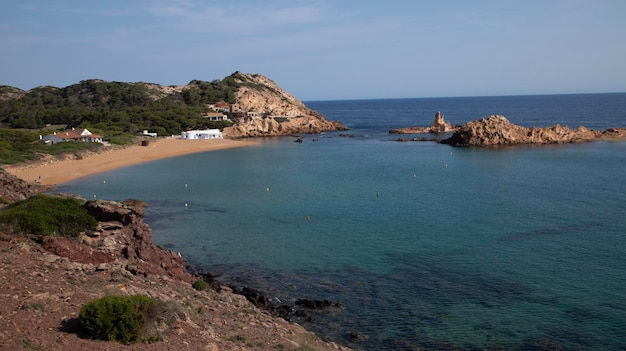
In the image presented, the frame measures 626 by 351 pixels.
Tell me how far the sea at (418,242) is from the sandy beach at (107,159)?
4169 mm

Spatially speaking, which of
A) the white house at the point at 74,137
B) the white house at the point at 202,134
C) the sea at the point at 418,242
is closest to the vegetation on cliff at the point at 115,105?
the white house at the point at 202,134

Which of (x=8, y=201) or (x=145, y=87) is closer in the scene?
(x=8, y=201)

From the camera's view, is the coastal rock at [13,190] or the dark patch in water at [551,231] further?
the coastal rock at [13,190]

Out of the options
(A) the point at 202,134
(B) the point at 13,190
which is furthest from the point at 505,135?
(B) the point at 13,190

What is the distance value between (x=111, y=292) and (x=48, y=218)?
8575 mm

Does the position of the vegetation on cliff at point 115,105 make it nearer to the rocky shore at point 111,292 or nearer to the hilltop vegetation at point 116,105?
the hilltop vegetation at point 116,105

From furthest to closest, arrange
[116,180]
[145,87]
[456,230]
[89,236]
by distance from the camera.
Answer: [145,87]
[116,180]
[456,230]
[89,236]

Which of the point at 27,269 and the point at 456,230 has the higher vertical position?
the point at 27,269

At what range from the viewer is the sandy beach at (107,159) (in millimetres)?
54281

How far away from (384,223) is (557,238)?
993 centimetres

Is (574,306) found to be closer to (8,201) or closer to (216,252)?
(216,252)

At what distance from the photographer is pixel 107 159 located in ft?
222

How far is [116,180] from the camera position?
52.5 metres

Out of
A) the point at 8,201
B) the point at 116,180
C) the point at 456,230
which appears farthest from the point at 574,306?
the point at 116,180
